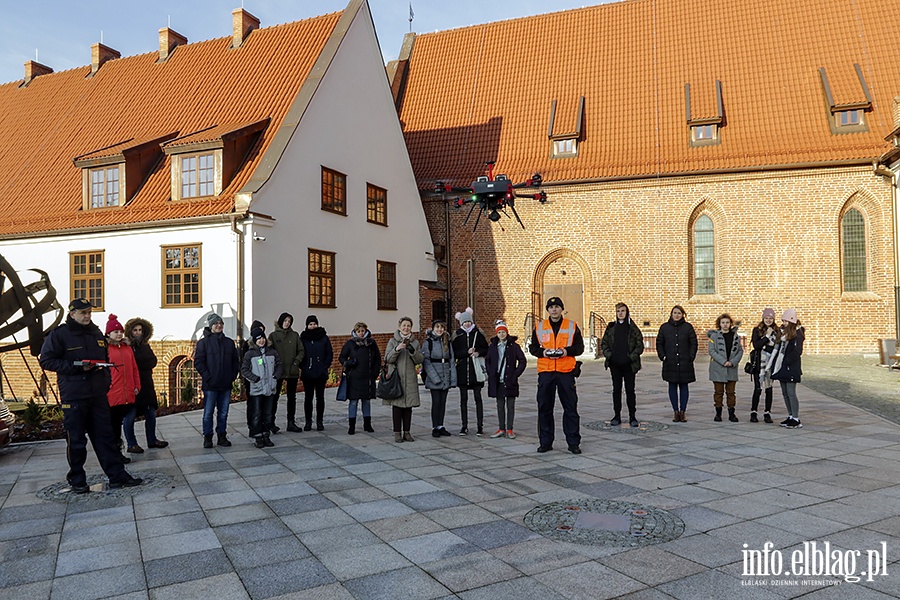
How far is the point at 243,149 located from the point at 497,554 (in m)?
15.7

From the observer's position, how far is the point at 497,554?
15.2 ft

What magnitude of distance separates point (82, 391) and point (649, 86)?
24826mm

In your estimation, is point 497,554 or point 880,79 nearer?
point 497,554

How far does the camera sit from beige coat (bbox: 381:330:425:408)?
30.0 feet

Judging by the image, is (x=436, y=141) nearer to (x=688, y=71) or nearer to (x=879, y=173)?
(x=688, y=71)

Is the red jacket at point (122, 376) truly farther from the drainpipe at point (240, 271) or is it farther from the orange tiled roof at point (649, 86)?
the orange tiled roof at point (649, 86)

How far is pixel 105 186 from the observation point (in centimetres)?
1920

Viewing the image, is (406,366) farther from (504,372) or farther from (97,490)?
(97,490)

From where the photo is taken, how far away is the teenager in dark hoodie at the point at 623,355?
1016 centimetres

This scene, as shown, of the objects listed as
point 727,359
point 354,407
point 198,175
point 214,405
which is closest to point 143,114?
point 198,175

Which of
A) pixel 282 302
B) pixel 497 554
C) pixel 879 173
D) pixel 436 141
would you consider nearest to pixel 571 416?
pixel 497 554

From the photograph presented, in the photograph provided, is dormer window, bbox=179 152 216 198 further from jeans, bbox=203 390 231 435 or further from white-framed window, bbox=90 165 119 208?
jeans, bbox=203 390 231 435

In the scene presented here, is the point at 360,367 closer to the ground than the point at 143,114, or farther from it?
closer to the ground

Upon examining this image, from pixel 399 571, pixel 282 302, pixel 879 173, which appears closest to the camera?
pixel 399 571
